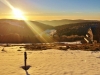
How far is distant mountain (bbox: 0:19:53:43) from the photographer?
44634 mm

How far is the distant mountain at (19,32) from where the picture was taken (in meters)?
44.6

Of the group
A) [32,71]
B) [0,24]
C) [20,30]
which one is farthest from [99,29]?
[0,24]

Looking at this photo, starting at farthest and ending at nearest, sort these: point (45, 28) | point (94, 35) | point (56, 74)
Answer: point (45, 28) → point (94, 35) → point (56, 74)

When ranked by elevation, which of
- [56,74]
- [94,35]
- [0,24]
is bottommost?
[56,74]

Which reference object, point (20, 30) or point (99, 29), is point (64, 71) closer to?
point (99, 29)

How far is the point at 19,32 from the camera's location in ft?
208

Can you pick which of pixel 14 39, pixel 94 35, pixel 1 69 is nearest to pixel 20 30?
pixel 14 39

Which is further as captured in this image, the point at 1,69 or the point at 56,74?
the point at 1,69

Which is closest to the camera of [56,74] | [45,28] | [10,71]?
[56,74]

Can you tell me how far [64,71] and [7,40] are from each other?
3387 centimetres

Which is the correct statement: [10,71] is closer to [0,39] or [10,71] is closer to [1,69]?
[1,69]

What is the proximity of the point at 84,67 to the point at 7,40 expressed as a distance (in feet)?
109

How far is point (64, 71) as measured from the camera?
1241 centimetres

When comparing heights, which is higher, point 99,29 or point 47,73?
point 99,29
